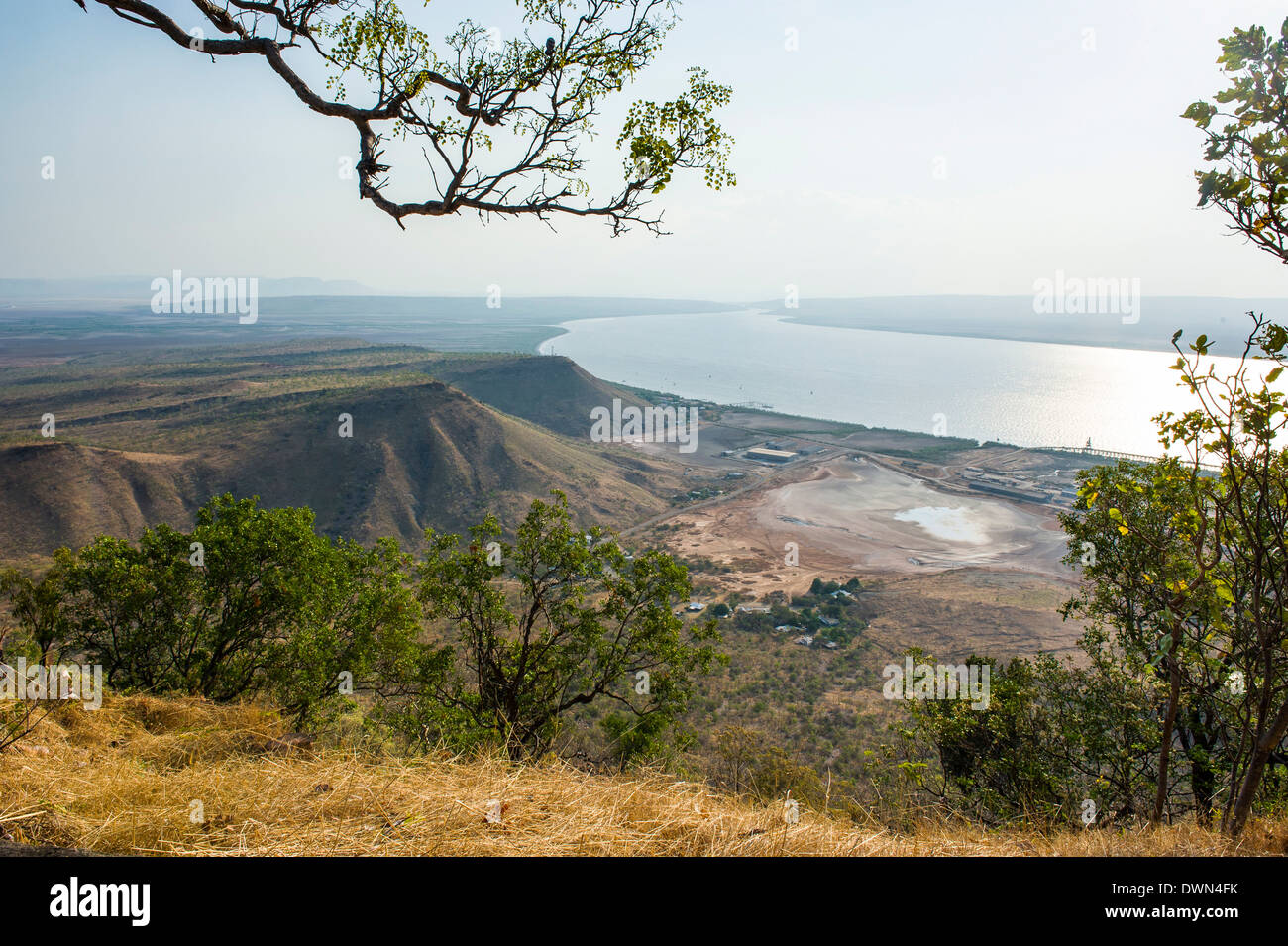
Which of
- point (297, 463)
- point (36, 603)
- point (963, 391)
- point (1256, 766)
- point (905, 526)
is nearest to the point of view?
point (1256, 766)

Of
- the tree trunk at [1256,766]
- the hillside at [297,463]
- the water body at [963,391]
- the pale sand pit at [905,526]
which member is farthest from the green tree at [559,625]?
the water body at [963,391]

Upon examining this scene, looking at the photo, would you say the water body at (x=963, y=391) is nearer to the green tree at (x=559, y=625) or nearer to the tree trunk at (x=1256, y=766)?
the green tree at (x=559, y=625)

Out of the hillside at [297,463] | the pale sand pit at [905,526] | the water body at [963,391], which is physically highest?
the water body at [963,391]

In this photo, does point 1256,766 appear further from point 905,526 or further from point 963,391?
point 963,391

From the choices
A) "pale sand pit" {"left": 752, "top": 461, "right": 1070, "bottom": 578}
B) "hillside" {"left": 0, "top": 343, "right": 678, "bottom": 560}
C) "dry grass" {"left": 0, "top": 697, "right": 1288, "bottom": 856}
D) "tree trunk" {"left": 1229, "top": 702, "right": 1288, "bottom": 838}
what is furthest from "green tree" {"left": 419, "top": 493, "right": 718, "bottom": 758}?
"pale sand pit" {"left": 752, "top": 461, "right": 1070, "bottom": 578}

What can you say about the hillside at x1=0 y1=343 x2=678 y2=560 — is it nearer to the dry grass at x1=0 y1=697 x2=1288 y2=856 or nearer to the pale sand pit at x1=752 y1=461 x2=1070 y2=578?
the pale sand pit at x1=752 y1=461 x2=1070 y2=578

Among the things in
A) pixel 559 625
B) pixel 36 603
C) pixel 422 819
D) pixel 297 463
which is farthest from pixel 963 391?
pixel 422 819
